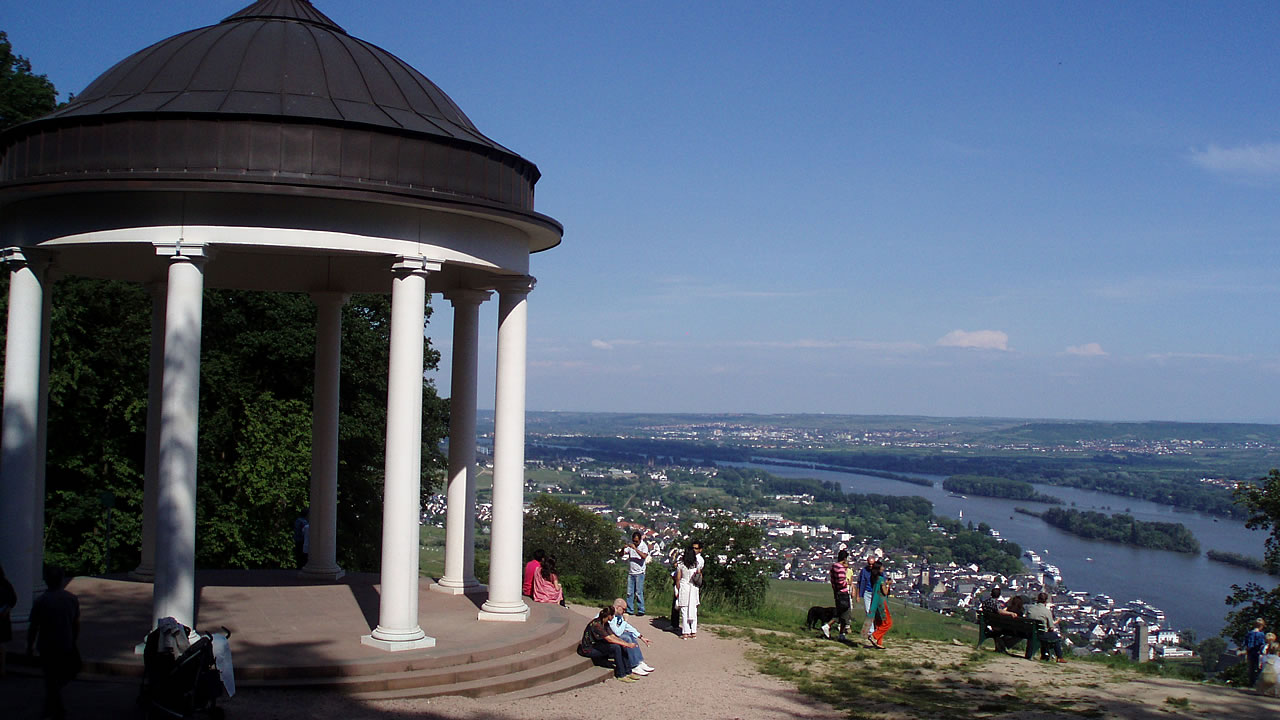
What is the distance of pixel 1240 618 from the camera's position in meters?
32.0

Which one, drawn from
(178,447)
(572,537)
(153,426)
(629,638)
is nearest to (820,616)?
(629,638)

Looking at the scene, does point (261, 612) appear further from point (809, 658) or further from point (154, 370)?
point (809, 658)

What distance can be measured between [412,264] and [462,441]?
5.35m

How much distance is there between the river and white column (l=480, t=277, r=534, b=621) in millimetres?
48616

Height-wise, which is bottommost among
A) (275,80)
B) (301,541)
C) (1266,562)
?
(1266,562)

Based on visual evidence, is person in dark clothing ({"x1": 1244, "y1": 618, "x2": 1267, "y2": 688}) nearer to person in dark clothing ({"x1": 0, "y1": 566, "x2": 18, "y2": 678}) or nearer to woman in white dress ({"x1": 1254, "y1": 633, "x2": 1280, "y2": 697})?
woman in white dress ({"x1": 1254, "y1": 633, "x2": 1280, "y2": 697})

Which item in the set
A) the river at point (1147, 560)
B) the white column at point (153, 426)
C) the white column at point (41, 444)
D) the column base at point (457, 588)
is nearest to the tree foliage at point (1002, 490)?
the river at point (1147, 560)

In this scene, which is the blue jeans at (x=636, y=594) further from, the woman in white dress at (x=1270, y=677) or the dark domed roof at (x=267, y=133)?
the woman in white dress at (x=1270, y=677)

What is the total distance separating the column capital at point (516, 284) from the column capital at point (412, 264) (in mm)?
2391

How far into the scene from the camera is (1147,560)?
9744cm

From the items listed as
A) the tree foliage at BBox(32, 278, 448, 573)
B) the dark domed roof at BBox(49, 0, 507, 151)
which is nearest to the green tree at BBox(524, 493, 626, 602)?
the tree foliage at BBox(32, 278, 448, 573)

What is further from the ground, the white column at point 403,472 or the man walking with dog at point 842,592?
the white column at point 403,472

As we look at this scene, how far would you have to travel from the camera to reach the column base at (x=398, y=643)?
14336 mm

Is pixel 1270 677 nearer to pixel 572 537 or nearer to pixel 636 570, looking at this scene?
pixel 636 570
